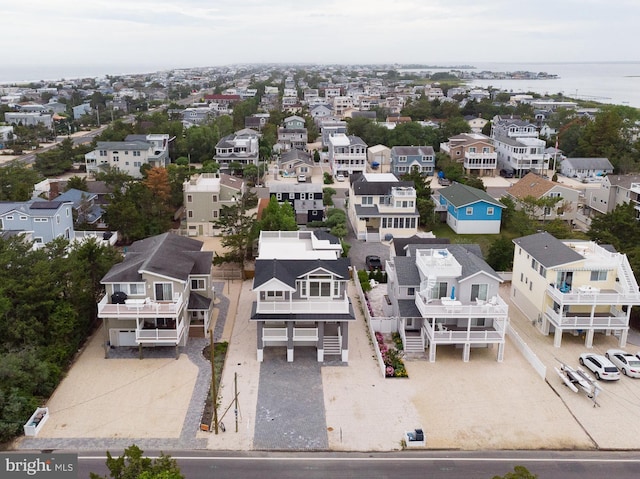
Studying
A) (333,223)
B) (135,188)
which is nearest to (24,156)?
(135,188)

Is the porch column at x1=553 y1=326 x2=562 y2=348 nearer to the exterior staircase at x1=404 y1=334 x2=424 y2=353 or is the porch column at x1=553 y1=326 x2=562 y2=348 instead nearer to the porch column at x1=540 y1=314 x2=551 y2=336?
the porch column at x1=540 y1=314 x2=551 y2=336

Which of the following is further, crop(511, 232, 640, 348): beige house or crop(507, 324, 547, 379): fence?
crop(511, 232, 640, 348): beige house

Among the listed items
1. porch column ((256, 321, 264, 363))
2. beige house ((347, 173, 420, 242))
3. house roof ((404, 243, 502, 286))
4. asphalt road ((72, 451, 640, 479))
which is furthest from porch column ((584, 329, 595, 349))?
beige house ((347, 173, 420, 242))

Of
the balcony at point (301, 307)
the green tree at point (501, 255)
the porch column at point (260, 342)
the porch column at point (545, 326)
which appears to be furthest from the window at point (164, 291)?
the green tree at point (501, 255)

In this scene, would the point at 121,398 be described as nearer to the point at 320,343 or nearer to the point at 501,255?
the point at 320,343

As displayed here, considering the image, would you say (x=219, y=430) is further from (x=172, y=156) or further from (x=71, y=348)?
(x=172, y=156)

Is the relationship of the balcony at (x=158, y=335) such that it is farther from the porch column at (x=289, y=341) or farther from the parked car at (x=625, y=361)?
the parked car at (x=625, y=361)

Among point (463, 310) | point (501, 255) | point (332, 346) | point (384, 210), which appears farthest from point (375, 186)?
point (332, 346)
